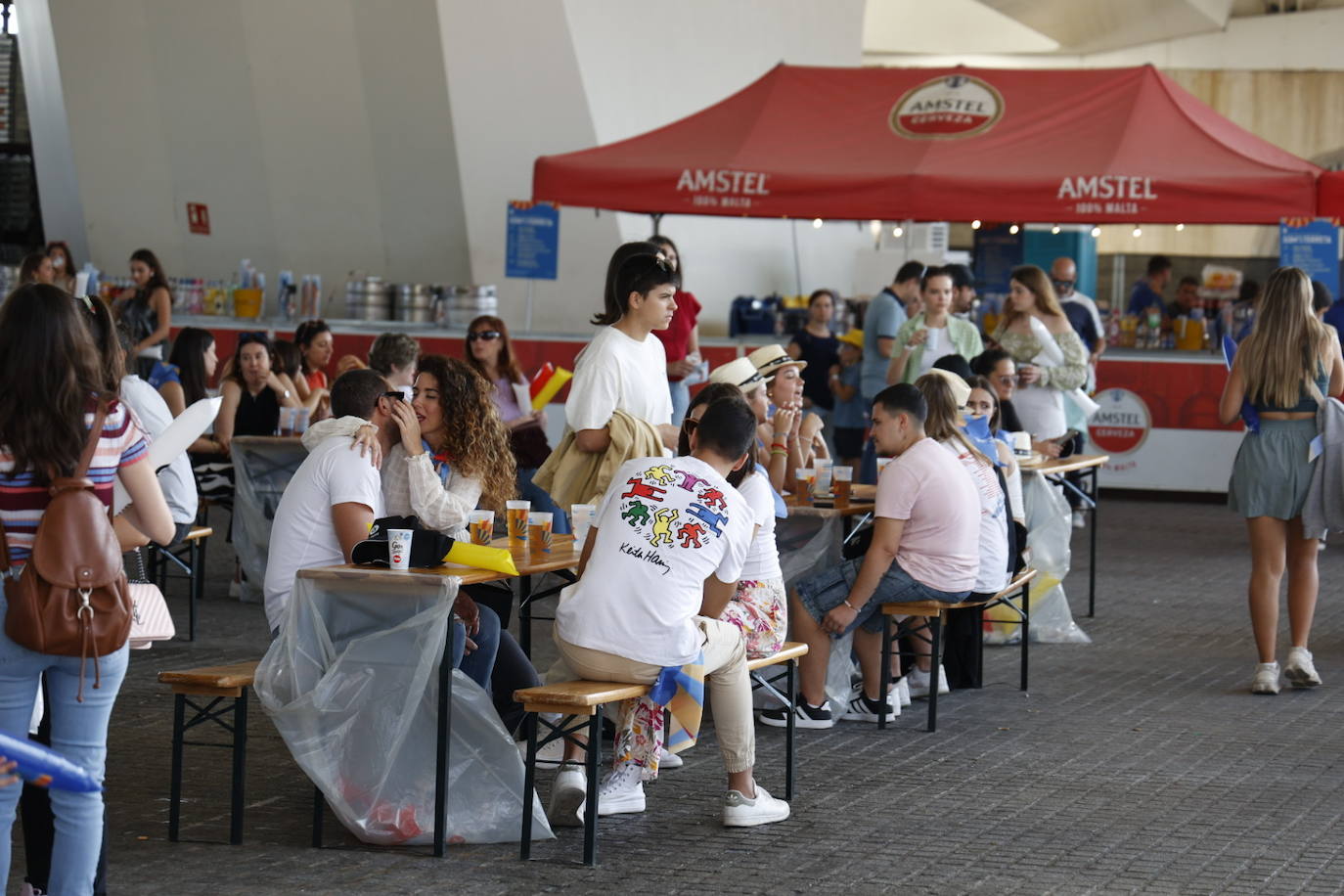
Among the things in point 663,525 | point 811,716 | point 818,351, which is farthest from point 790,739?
point 818,351

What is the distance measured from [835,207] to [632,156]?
1544 millimetres

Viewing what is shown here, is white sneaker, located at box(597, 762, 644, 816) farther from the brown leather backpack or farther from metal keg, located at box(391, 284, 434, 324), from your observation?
metal keg, located at box(391, 284, 434, 324)

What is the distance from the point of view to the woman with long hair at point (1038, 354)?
10031 millimetres

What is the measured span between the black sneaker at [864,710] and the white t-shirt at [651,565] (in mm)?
→ 1947

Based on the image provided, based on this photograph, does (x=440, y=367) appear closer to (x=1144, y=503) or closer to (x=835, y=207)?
(x=835, y=207)

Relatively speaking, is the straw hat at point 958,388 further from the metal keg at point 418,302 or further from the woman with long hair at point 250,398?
the metal keg at point 418,302

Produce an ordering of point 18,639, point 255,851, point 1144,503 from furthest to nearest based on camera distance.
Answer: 1. point 1144,503
2. point 255,851
3. point 18,639

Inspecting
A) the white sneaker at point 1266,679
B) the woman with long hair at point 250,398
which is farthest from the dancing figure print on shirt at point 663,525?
the woman with long hair at point 250,398

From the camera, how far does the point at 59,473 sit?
384 centimetres

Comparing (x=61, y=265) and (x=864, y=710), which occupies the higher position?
(x=61, y=265)

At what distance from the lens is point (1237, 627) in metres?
9.14

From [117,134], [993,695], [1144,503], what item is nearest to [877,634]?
[993,695]

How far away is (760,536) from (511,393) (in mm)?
3766

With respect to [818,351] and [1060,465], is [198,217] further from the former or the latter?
[1060,465]
